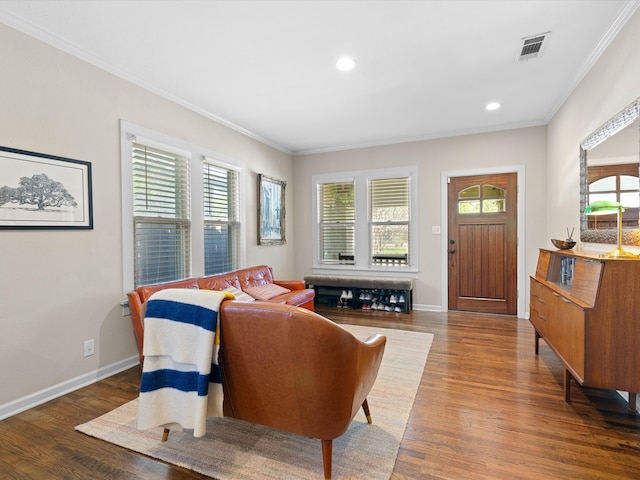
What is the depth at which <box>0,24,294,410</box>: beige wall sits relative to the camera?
2.23 m

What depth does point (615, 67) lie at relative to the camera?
2.43 meters

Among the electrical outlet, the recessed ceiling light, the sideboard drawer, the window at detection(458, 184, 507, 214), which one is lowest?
the electrical outlet

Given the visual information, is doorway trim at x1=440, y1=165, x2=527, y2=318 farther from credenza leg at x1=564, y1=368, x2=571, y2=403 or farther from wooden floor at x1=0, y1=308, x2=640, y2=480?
credenza leg at x1=564, y1=368, x2=571, y2=403

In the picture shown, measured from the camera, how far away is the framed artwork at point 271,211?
494 centimetres

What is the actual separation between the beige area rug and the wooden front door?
302 cm

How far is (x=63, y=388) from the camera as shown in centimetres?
250

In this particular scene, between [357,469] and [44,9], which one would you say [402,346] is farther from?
[44,9]

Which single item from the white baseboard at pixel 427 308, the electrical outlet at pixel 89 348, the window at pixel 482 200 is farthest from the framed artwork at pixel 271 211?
the window at pixel 482 200

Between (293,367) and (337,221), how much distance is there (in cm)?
435

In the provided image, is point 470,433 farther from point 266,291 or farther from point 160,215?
point 160,215

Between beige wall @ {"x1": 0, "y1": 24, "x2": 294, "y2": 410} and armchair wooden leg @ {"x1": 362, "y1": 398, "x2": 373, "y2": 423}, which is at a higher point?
beige wall @ {"x1": 0, "y1": 24, "x2": 294, "y2": 410}

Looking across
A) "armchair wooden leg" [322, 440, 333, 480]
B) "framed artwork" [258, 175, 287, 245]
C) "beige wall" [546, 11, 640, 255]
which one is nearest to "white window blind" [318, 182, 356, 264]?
"framed artwork" [258, 175, 287, 245]

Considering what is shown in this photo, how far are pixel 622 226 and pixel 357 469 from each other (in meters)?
2.40

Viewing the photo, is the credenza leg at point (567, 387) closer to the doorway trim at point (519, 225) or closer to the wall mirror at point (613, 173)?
the wall mirror at point (613, 173)
